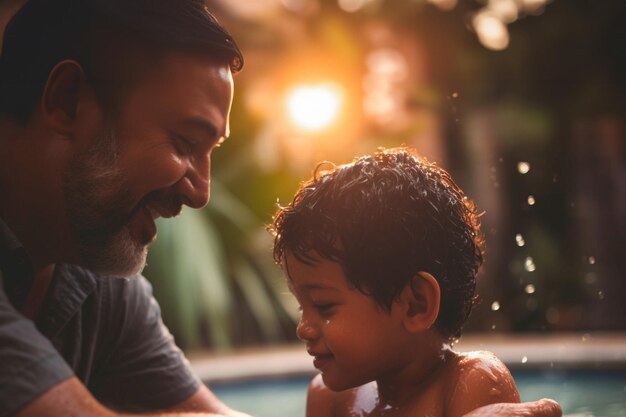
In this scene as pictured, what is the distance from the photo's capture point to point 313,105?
775cm

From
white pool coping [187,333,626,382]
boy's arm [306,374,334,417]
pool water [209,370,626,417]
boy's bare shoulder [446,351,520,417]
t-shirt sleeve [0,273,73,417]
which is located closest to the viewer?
t-shirt sleeve [0,273,73,417]

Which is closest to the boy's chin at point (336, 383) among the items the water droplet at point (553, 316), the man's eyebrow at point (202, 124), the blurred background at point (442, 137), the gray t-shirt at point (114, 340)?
the man's eyebrow at point (202, 124)

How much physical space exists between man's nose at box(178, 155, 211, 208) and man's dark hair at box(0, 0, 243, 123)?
27 centimetres

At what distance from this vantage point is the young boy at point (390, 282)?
1.85 meters

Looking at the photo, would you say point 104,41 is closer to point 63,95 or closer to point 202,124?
point 63,95

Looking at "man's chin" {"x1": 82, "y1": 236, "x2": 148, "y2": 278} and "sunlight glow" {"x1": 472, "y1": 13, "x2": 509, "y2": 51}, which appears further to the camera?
"sunlight glow" {"x1": 472, "y1": 13, "x2": 509, "y2": 51}

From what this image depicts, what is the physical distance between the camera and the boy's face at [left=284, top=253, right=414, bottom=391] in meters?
1.85

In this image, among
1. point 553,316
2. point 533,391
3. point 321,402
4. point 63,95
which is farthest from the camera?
point 553,316

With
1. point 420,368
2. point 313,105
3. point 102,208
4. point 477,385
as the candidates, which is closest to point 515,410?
point 477,385

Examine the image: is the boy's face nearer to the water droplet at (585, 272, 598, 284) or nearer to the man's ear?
the man's ear

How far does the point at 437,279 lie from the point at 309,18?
21.6 ft

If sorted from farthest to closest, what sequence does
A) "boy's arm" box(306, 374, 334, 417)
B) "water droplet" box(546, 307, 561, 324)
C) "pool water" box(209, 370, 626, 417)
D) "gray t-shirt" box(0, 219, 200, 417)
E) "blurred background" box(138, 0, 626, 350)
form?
"water droplet" box(546, 307, 561, 324) < "blurred background" box(138, 0, 626, 350) < "pool water" box(209, 370, 626, 417) < "gray t-shirt" box(0, 219, 200, 417) < "boy's arm" box(306, 374, 334, 417)

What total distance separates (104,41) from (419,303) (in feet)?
3.60

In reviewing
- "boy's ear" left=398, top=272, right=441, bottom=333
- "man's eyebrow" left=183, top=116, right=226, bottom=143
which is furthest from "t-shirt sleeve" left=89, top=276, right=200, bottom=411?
"boy's ear" left=398, top=272, right=441, bottom=333
